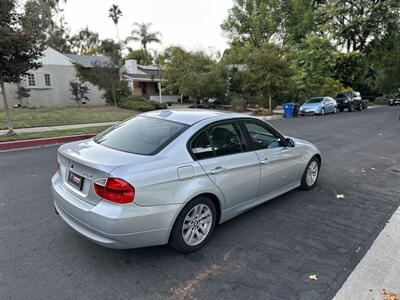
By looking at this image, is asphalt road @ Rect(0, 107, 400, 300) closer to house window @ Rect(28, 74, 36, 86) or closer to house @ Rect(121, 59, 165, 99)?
Result: house window @ Rect(28, 74, 36, 86)

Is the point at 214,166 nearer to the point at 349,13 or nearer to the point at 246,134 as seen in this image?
the point at 246,134

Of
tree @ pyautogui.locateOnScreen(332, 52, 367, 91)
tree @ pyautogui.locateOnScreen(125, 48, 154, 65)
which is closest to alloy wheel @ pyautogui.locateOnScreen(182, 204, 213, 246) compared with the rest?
tree @ pyautogui.locateOnScreen(332, 52, 367, 91)

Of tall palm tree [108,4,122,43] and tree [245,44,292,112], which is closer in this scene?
tree [245,44,292,112]

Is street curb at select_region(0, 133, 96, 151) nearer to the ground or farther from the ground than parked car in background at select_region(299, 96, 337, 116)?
nearer to the ground

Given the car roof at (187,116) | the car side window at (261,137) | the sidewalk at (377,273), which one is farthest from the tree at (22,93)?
the sidewalk at (377,273)

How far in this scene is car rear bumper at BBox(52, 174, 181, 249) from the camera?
8.23 feet

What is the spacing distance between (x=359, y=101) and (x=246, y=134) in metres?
28.7

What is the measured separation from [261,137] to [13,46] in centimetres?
928

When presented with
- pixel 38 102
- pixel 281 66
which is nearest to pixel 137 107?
pixel 38 102

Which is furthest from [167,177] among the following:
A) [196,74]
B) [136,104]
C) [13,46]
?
[196,74]

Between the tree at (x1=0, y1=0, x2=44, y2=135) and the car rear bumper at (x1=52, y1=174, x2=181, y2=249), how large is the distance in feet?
28.6

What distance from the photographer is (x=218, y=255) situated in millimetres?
3018

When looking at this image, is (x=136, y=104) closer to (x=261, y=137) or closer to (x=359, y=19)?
(x=261, y=137)

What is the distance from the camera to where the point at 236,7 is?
3809cm
